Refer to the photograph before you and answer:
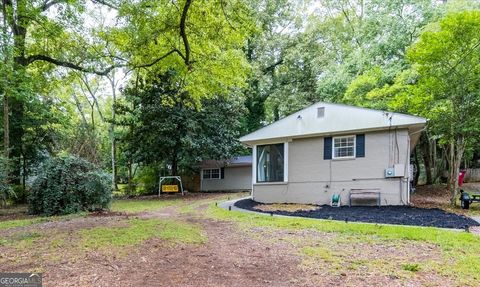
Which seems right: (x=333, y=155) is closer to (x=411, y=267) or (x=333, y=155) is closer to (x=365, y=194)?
(x=365, y=194)

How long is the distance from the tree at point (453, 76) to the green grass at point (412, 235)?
5124mm

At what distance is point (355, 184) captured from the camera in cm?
1073

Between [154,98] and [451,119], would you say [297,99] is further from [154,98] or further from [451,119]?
[451,119]

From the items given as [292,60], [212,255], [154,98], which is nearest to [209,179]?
[154,98]

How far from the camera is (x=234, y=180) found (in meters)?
21.8

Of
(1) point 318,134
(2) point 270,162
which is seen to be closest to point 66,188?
(2) point 270,162

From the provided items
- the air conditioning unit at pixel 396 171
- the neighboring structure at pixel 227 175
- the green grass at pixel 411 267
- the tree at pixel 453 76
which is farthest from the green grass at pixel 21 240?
the neighboring structure at pixel 227 175

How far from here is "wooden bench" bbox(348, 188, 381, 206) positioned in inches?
406

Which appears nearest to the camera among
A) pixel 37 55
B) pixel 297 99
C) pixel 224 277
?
pixel 224 277

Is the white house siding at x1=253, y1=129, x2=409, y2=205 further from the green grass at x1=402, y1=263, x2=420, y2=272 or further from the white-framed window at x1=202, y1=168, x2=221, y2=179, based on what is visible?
the white-framed window at x1=202, y1=168, x2=221, y2=179

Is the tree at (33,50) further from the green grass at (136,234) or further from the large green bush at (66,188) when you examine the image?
the green grass at (136,234)

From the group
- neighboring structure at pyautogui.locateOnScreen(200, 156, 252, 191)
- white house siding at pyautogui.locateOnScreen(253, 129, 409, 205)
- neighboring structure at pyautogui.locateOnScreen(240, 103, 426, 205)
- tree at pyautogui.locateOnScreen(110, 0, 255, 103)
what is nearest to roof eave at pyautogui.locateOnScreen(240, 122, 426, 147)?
neighboring structure at pyautogui.locateOnScreen(240, 103, 426, 205)

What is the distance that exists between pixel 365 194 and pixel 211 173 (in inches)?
531

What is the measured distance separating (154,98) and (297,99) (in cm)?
878
